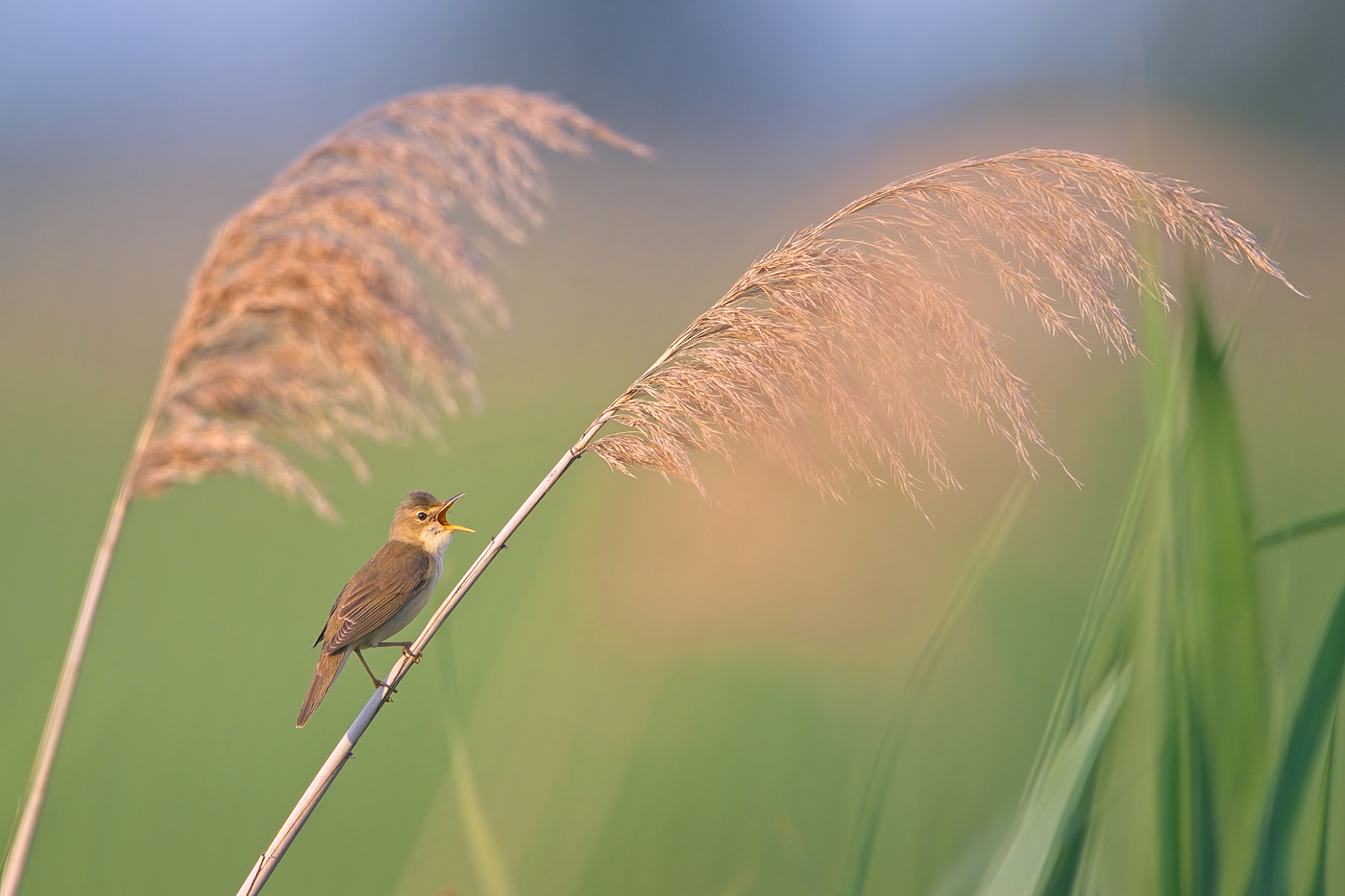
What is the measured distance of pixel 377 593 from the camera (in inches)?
60.8

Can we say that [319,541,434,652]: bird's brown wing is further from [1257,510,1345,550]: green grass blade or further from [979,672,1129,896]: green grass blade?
[1257,510,1345,550]: green grass blade

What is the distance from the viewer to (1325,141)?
231 inches

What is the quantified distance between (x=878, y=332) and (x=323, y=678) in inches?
40.3

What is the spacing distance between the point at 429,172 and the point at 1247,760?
150cm

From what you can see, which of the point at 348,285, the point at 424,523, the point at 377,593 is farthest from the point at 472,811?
the point at 348,285

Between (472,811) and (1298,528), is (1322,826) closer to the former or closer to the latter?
(1298,528)

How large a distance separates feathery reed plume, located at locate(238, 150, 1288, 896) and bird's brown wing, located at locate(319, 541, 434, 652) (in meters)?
0.40

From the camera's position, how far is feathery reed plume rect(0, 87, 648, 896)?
1564 millimetres

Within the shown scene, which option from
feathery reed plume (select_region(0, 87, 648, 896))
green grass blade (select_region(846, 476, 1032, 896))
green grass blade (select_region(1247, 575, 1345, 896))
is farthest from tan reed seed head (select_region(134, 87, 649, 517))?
green grass blade (select_region(1247, 575, 1345, 896))

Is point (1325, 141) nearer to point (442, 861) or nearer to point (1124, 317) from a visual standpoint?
point (1124, 317)

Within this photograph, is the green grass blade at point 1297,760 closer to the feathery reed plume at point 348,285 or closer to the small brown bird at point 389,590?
the small brown bird at point 389,590

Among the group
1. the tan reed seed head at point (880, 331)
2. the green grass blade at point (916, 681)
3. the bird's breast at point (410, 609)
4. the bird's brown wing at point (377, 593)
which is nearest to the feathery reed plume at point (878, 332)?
the tan reed seed head at point (880, 331)

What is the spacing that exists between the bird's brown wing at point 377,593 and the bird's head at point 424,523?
0.10 feet

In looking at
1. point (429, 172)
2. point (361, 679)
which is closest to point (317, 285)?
point (429, 172)
